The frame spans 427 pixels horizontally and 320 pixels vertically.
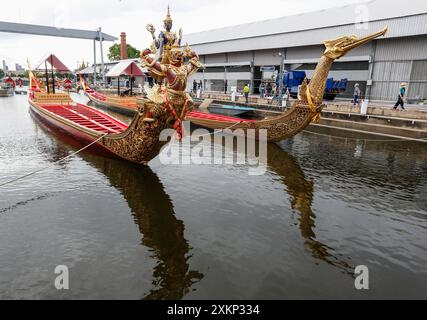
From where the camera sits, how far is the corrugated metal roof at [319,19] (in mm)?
21172

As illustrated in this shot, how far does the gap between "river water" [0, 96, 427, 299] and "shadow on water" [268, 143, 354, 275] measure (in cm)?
3

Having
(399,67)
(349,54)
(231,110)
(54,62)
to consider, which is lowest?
(231,110)

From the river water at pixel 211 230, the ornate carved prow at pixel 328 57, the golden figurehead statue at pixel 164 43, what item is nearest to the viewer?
the river water at pixel 211 230

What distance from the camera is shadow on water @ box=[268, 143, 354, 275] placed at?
5.30 metres

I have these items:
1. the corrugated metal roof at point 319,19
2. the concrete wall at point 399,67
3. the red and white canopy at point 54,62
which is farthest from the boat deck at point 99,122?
the corrugated metal roof at point 319,19

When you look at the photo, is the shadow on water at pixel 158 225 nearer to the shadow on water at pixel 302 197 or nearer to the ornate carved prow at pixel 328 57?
the shadow on water at pixel 302 197

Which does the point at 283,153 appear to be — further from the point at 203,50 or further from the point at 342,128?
the point at 203,50

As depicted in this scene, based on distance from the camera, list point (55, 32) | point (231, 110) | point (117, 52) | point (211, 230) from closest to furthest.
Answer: point (211, 230) → point (231, 110) → point (55, 32) → point (117, 52)

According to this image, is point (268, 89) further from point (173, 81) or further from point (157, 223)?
point (157, 223)

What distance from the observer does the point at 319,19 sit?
2659 cm

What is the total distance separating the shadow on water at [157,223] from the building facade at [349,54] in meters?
18.2

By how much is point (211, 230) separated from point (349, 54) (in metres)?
24.8

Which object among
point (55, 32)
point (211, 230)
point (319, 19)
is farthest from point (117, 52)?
point (211, 230)
